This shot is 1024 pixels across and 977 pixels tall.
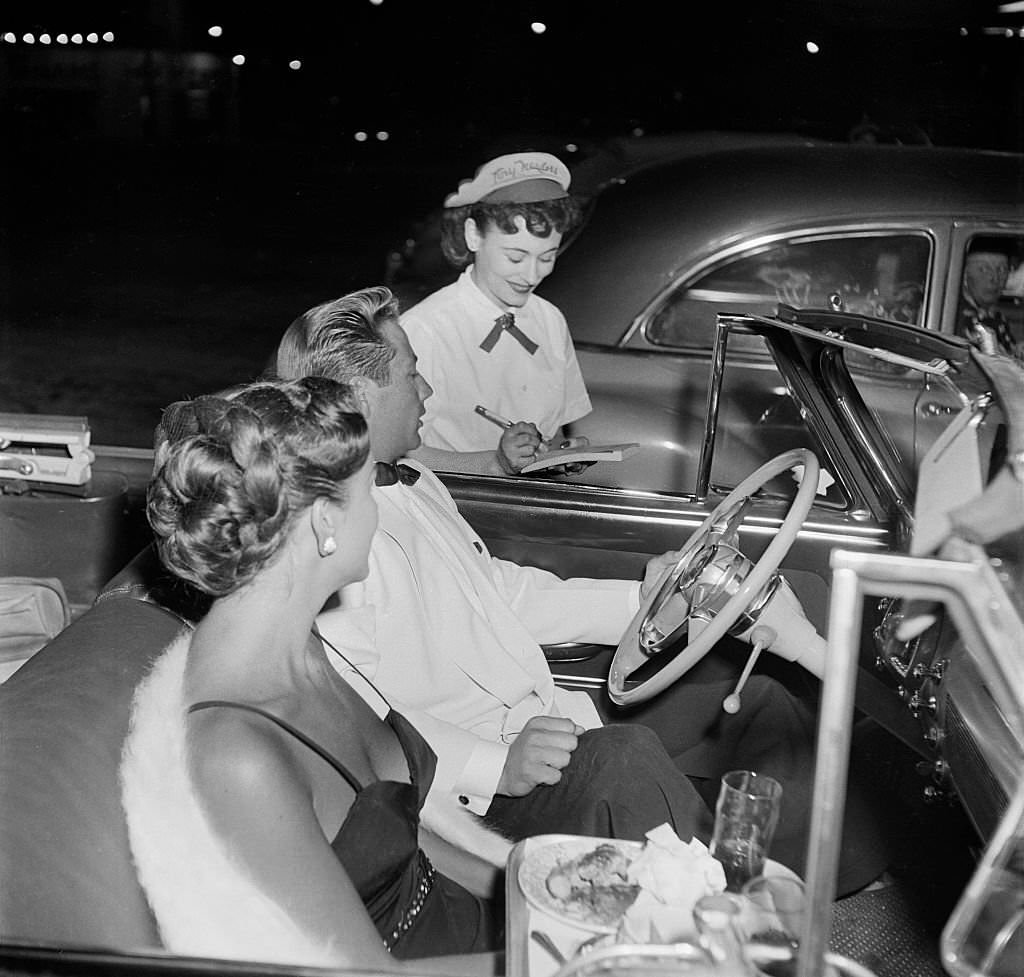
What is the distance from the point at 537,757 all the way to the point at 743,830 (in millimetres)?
538

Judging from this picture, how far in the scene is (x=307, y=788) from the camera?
1.29 meters

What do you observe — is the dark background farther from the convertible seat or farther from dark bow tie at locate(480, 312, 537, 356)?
the convertible seat

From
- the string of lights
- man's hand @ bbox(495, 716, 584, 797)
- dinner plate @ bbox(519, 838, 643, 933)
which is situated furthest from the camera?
the string of lights

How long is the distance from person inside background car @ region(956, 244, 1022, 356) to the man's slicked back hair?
2.19 m

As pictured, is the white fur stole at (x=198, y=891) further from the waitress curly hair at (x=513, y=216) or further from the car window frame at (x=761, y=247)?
the car window frame at (x=761, y=247)

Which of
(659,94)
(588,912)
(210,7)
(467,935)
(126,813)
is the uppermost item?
(210,7)

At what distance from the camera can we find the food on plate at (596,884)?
1305 millimetres

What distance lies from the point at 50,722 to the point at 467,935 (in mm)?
634

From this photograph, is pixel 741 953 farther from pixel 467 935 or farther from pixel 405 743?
pixel 405 743

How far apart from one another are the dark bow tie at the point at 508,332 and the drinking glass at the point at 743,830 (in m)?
2.28

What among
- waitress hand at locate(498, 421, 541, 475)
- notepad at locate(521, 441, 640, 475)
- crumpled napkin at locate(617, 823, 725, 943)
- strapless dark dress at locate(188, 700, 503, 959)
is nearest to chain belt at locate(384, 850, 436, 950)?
strapless dark dress at locate(188, 700, 503, 959)

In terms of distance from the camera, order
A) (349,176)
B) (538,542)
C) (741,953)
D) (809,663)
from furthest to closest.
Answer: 1. (349,176)
2. (538,542)
3. (809,663)
4. (741,953)

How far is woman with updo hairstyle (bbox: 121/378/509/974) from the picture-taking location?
46.8 inches

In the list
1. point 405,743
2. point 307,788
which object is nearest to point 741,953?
point 307,788
